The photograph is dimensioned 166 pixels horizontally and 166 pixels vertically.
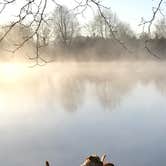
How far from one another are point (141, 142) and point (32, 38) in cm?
558

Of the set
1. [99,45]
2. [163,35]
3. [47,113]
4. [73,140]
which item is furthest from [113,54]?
[73,140]

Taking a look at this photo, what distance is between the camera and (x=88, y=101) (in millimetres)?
13125

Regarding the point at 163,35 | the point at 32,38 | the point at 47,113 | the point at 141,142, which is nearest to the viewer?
the point at 32,38

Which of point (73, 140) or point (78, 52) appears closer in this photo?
point (73, 140)

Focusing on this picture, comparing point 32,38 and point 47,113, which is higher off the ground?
point 32,38

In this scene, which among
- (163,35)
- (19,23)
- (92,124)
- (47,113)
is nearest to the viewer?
(19,23)

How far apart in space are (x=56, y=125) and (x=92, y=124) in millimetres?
821

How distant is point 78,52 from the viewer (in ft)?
110

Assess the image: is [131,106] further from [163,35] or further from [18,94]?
[163,35]

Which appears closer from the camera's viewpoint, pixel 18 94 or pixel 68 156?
pixel 68 156

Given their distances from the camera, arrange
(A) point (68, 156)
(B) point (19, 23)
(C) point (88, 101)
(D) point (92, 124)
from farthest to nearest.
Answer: (C) point (88, 101)
(D) point (92, 124)
(A) point (68, 156)
(B) point (19, 23)

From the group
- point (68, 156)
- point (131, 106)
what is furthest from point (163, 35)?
point (68, 156)

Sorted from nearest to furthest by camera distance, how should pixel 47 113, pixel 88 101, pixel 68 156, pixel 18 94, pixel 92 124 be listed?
pixel 68 156
pixel 92 124
pixel 47 113
pixel 88 101
pixel 18 94

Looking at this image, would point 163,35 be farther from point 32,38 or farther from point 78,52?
point 32,38
